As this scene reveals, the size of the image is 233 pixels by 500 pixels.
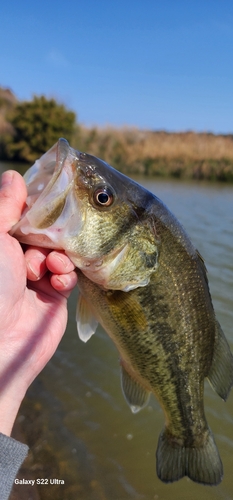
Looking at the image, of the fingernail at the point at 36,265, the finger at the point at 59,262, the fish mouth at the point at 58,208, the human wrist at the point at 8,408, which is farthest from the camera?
the fingernail at the point at 36,265

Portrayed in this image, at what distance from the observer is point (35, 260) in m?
2.17

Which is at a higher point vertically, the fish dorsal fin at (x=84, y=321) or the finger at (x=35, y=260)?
the finger at (x=35, y=260)

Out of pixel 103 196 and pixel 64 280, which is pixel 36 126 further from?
pixel 103 196

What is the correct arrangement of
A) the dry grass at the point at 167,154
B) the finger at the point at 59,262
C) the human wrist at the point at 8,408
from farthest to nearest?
the dry grass at the point at 167,154 → the finger at the point at 59,262 → the human wrist at the point at 8,408

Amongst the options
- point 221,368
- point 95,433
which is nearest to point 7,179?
point 221,368

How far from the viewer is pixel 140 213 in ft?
6.66

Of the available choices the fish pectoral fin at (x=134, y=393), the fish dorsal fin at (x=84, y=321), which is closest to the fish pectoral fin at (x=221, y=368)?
the fish pectoral fin at (x=134, y=393)

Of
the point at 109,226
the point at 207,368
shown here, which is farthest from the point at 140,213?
the point at 207,368

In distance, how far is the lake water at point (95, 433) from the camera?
2.95 meters

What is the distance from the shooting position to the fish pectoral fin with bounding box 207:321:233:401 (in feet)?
7.38

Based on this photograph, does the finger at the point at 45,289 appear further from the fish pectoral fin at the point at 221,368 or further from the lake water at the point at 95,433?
the lake water at the point at 95,433

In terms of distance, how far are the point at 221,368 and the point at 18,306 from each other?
4.35 feet

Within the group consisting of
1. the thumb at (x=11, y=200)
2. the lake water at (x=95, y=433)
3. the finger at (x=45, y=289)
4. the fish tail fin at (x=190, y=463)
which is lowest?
the lake water at (x=95, y=433)

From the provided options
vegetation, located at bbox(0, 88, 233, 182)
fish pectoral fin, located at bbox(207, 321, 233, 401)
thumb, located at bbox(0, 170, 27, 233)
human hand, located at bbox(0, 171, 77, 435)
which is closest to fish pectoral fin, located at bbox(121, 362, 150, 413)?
fish pectoral fin, located at bbox(207, 321, 233, 401)
